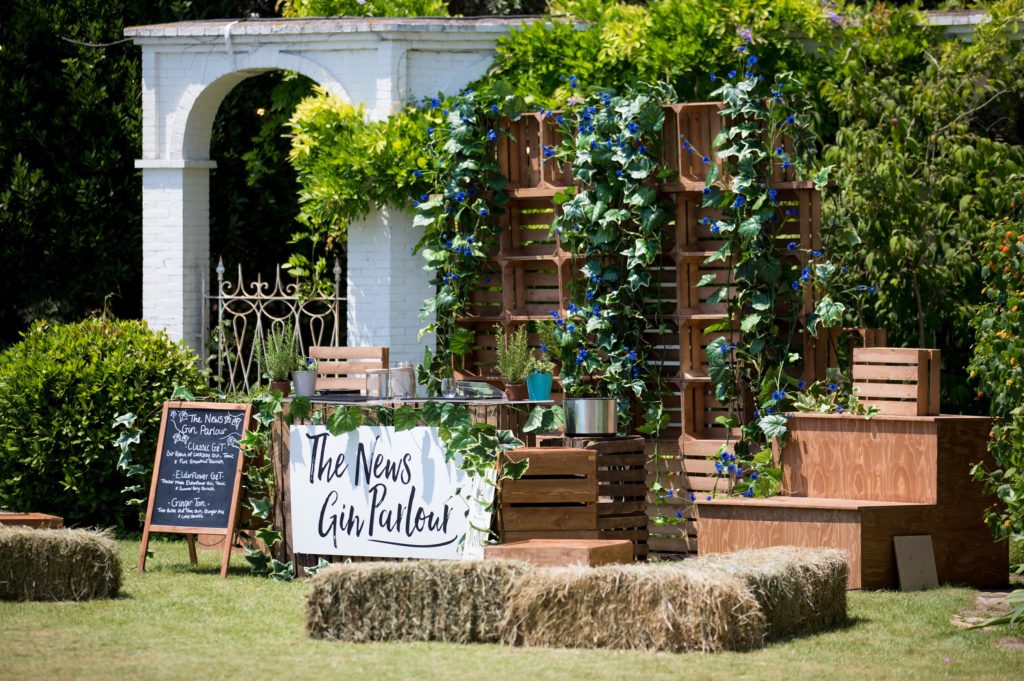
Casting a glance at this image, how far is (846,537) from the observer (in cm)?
822

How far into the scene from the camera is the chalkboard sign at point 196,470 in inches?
354

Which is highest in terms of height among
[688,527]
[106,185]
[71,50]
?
[71,50]

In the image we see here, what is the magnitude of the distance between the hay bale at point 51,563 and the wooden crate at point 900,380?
163 inches

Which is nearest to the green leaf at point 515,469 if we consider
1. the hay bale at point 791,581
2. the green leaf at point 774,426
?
the hay bale at point 791,581

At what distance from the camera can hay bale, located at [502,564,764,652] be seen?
645cm

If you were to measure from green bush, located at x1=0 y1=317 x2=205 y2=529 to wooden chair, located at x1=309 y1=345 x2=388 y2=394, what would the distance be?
0.90m

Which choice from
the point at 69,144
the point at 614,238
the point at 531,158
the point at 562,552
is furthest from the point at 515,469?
the point at 69,144

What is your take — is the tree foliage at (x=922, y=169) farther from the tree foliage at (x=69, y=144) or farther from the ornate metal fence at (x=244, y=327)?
the tree foliage at (x=69, y=144)

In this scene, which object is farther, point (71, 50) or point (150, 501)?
point (71, 50)

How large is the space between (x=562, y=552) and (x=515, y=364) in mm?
2290

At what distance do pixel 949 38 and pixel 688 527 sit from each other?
3.89 meters

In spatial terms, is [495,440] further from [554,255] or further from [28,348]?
[28,348]

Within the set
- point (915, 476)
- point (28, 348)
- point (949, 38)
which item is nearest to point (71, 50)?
point (28, 348)

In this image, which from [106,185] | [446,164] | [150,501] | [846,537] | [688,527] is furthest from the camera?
[106,185]
